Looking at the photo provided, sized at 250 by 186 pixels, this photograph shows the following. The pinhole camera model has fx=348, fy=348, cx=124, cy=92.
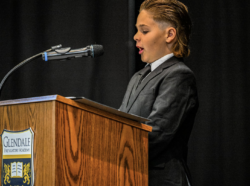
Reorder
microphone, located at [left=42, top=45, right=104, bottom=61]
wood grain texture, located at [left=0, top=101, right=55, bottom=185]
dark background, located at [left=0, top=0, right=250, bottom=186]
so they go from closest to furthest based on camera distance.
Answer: wood grain texture, located at [left=0, top=101, right=55, bottom=185]
microphone, located at [left=42, top=45, right=104, bottom=61]
dark background, located at [left=0, top=0, right=250, bottom=186]

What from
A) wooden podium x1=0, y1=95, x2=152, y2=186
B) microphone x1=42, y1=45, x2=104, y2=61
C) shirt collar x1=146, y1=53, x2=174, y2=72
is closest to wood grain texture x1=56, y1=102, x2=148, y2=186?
wooden podium x1=0, y1=95, x2=152, y2=186

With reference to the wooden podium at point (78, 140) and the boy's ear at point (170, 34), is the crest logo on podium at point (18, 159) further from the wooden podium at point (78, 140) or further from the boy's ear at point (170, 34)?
the boy's ear at point (170, 34)

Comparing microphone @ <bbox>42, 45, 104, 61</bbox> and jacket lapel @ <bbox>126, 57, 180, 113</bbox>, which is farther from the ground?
microphone @ <bbox>42, 45, 104, 61</bbox>

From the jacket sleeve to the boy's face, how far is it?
167mm

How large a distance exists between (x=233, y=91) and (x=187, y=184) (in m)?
1.03

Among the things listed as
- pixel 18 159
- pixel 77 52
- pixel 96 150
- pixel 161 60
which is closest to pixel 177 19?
pixel 161 60

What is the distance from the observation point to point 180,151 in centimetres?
133

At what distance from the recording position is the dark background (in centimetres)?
215

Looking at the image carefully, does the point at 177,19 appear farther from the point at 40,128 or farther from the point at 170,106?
the point at 40,128

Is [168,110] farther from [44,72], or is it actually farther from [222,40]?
[44,72]

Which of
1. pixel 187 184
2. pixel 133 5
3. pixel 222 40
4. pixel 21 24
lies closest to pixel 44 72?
pixel 21 24

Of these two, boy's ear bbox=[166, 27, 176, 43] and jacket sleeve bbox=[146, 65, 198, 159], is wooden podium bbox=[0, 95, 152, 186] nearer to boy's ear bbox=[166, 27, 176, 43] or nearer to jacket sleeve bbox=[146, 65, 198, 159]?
jacket sleeve bbox=[146, 65, 198, 159]

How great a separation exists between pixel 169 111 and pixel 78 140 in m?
0.47

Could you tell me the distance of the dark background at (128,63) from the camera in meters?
2.15
